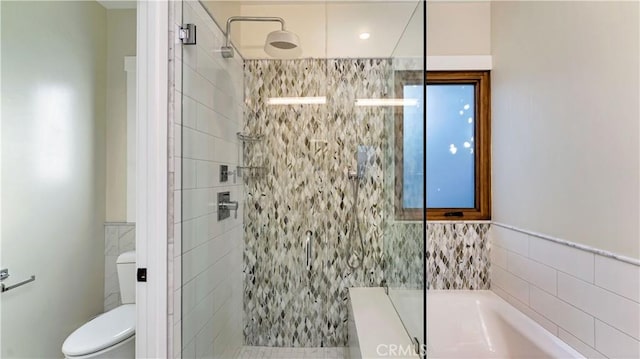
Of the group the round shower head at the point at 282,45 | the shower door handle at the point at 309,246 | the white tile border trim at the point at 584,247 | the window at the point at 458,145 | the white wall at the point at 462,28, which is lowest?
the shower door handle at the point at 309,246

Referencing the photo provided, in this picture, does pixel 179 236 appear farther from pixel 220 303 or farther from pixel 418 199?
pixel 418 199

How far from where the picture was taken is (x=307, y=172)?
2.04 meters

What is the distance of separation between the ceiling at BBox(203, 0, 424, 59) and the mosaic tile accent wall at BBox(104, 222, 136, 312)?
1.68 metres

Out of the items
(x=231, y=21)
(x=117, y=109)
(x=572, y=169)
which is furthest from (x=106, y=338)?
(x=572, y=169)

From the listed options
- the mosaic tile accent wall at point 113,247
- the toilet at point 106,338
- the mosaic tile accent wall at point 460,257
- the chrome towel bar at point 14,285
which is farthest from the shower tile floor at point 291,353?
the chrome towel bar at point 14,285

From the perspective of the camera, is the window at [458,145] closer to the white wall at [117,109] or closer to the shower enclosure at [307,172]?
the shower enclosure at [307,172]

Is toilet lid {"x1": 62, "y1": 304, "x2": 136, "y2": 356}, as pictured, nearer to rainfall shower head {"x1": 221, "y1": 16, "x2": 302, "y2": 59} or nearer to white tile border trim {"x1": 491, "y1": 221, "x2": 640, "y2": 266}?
rainfall shower head {"x1": 221, "y1": 16, "x2": 302, "y2": 59}

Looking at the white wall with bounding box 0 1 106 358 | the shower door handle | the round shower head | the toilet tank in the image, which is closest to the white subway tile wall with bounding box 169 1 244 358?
the round shower head

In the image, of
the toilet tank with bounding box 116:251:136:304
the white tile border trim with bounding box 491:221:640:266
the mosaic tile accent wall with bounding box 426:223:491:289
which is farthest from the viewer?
the mosaic tile accent wall with bounding box 426:223:491:289

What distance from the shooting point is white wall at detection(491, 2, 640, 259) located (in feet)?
3.97

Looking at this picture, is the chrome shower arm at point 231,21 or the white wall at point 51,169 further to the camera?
the chrome shower arm at point 231,21

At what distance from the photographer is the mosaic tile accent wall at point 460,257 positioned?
7.40 ft

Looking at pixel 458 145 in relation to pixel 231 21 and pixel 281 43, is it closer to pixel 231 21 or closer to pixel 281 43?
pixel 281 43

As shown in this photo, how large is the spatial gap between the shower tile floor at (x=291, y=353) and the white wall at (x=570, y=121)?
1506mm
